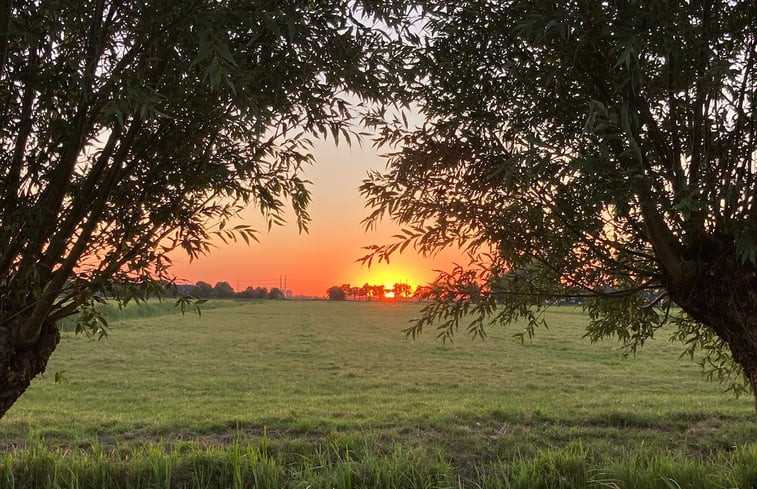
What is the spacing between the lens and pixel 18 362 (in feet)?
11.5

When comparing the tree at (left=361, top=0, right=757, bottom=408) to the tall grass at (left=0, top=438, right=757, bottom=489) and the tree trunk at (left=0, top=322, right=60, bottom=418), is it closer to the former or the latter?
the tall grass at (left=0, top=438, right=757, bottom=489)

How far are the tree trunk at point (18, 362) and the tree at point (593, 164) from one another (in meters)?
2.56

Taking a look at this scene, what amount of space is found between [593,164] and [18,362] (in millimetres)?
3998

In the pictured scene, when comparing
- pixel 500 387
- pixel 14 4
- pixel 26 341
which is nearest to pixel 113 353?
pixel 500 387

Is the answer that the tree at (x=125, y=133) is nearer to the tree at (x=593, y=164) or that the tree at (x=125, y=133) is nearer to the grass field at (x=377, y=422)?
the tree at (x=593, y=164)

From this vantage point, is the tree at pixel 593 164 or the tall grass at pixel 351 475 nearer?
the tree at pixel 593 164

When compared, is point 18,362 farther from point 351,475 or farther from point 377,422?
point 377,422

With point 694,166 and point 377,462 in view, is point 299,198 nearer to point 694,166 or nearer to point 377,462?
point 377,462

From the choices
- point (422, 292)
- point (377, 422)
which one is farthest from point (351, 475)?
point (377, 422)

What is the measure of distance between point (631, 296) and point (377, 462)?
2784mm

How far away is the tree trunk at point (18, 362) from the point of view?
3.44m

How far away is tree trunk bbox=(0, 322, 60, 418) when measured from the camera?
11.3 feet

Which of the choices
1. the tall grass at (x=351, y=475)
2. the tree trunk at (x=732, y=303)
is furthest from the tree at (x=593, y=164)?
the tall grass at (x=351, y=475)

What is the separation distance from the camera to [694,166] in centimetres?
335
